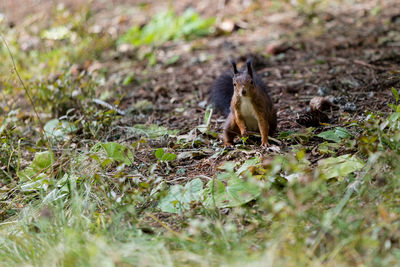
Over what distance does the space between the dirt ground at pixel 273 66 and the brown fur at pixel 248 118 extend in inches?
5.0

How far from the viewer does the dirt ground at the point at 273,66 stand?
10.7ft

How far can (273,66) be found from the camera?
476 centimetres

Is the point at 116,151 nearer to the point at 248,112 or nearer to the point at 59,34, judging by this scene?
the point at 248,112

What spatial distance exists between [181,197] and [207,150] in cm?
71

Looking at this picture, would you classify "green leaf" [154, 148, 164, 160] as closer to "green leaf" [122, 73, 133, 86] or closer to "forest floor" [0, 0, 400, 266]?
"forest floor" [0, 0, 400, 266]

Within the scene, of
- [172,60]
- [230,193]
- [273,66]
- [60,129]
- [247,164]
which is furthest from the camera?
[172,60]

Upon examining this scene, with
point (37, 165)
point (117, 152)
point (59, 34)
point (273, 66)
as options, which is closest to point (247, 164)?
point (117, 152)

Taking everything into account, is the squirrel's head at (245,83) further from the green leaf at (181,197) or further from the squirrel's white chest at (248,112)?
the green leaf at (181,197)

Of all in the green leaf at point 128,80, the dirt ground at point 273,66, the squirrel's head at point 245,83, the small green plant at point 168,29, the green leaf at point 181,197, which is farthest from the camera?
the small green plant at point 168,29

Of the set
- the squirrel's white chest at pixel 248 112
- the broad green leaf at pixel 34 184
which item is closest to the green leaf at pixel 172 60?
the squirrel's white chest at pixel 248 112

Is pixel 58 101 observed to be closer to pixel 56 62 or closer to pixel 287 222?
pixel 56 62

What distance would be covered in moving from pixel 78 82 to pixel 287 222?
8.87 ft

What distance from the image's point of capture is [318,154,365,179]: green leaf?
7.03ft

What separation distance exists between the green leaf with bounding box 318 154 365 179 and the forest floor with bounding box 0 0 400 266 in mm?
10
